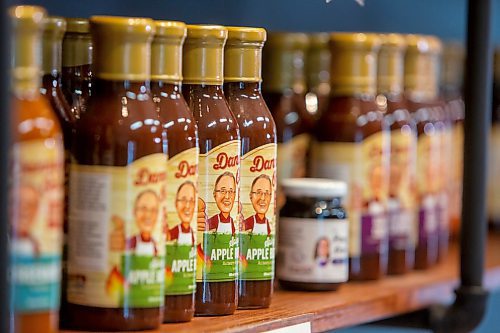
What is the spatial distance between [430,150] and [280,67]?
0.34 metres

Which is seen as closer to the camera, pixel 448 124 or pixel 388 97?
pixel 388 97

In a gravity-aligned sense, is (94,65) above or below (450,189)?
above

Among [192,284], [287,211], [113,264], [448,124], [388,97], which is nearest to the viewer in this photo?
[113,264]

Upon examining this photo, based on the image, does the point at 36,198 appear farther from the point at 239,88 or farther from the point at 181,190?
the point at 239,88

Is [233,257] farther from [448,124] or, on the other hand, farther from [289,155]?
[448,124]

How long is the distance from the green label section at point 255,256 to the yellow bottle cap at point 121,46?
0.96ft

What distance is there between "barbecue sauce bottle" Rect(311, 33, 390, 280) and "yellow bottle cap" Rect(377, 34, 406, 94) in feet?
0.20

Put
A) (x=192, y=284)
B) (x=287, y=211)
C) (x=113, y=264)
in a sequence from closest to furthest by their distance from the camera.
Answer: (x=113, y=264)
(x=192, y=284)
(x=287, y=211)

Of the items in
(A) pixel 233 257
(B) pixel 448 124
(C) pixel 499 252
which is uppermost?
(B) pixel 448 124

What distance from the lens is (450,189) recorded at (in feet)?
6.81

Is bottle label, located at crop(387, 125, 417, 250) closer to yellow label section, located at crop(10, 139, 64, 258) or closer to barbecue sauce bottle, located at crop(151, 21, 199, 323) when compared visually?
barbecue sauce bottle, located at crop(151, 21, 199, 323)

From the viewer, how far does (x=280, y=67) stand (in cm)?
166

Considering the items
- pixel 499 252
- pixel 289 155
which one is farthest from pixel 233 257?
pixel 499 252

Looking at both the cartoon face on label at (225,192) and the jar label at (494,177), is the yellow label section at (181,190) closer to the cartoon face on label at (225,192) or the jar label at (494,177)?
the cartoon face on label at (225,192)
